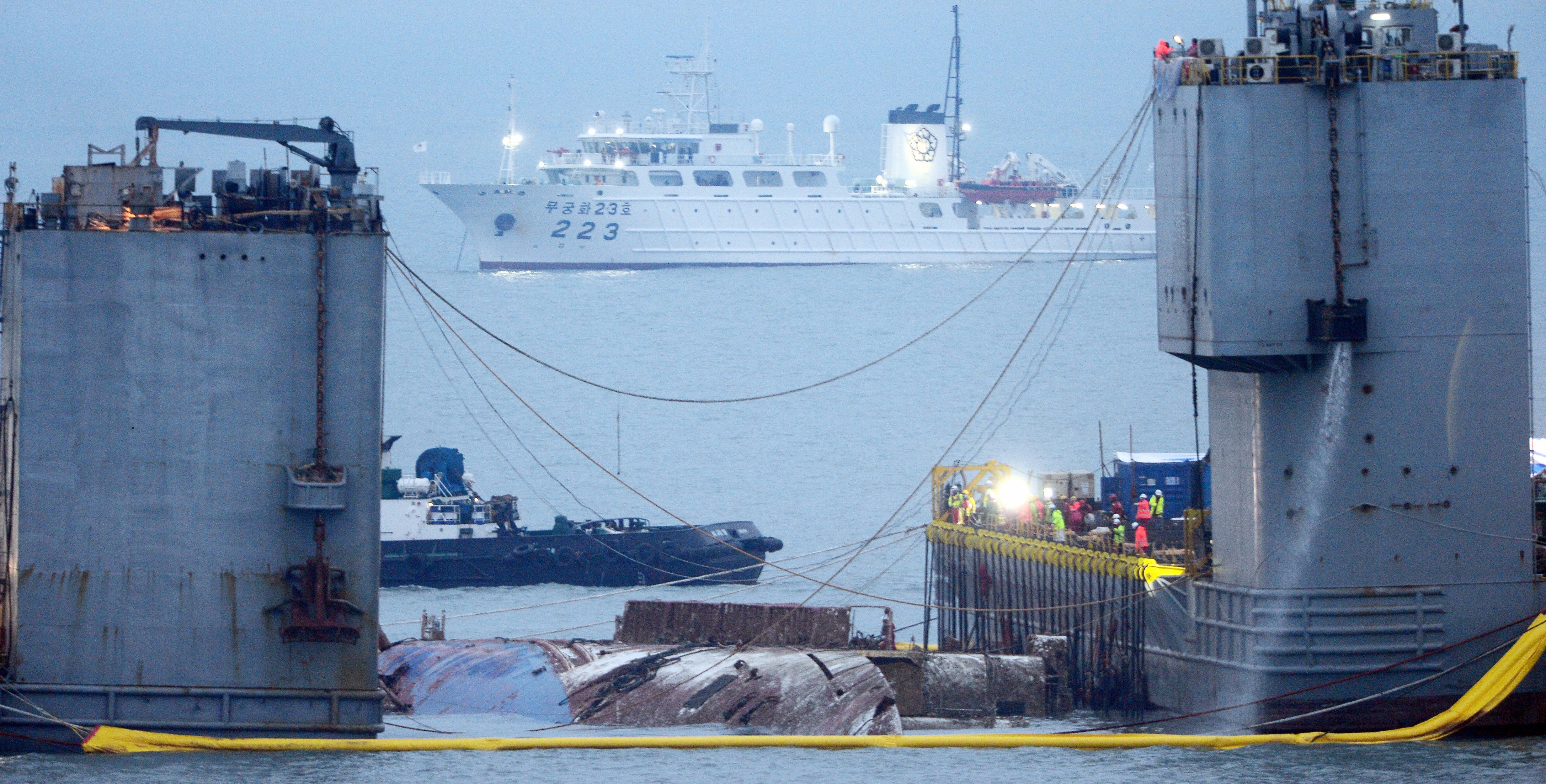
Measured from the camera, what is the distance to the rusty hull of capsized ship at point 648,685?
79.9 feet

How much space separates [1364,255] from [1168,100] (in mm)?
2998

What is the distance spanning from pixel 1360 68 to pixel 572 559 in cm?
2965

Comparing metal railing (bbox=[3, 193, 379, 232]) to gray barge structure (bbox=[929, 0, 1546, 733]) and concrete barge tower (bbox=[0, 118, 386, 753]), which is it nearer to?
concrete barge tower (bbox=[0, 118, 386, 753])

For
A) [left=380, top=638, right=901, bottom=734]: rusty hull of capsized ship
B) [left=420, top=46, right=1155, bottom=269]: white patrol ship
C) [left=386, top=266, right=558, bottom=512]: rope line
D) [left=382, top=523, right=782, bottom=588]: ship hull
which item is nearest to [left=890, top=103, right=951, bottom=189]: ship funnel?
[left=420, top=46, right=1155, bottom=269]: white patrol ship

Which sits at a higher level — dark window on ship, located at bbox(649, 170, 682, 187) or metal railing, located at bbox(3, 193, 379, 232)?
dark window on ship, located at bbox(649, 170, 682, 187)

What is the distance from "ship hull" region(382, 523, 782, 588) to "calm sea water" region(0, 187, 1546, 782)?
1.60 ft

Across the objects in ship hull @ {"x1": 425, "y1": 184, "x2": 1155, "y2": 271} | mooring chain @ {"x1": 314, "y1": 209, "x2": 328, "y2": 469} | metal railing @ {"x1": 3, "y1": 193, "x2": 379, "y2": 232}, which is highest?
ship hull @ {"x1": 425, "y1": 184, "x2": 1155, "y2": 271}

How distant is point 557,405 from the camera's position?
89000 mm

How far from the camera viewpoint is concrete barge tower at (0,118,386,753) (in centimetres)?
1994

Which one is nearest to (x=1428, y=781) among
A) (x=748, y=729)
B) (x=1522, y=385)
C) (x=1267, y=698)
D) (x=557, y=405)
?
(x=1267, y=698)

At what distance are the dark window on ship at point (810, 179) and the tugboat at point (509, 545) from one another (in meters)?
99.4

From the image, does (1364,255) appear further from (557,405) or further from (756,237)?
(756,237)

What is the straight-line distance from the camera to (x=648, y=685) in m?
26.1

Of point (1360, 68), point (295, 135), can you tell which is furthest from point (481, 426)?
point (1360, 68)
